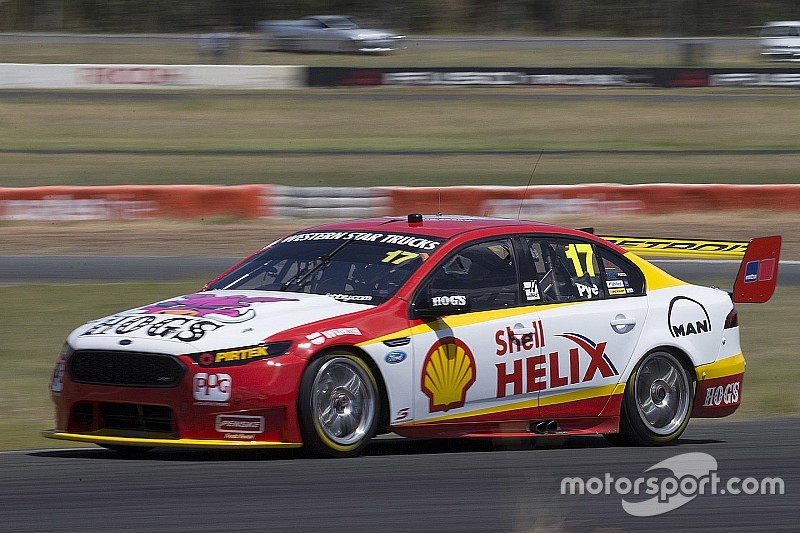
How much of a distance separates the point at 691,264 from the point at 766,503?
12483mm

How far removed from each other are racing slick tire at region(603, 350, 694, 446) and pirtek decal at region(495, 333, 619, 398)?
201 millimetres

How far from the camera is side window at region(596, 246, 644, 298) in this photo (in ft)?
24.3

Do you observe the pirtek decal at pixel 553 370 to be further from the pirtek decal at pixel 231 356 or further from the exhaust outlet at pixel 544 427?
the pirtek decal at pixel 231 356

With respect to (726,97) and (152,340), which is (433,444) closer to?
(152,340)

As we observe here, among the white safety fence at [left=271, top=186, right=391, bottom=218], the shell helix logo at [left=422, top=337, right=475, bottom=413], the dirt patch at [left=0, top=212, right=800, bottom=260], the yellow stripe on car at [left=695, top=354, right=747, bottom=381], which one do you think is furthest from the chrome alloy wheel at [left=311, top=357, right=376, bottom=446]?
the white safety fence at [left=271, top=186, right=391, bottom=218]

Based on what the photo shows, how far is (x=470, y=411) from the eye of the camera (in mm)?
6645

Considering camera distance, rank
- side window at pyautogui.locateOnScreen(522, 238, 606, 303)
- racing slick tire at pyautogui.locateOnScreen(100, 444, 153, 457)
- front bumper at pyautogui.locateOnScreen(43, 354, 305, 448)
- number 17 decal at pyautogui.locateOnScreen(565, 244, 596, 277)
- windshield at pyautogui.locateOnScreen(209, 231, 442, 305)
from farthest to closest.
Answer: number 17 decal at pyautogui.locateOnScreen(565, 244, 596, 277), side window at pyautogui.locateOnScreen(522, 238, 606, 303), windshield at pyautogui.locateOnScreen(209, 231, 442, 305), racing slick tire at pyautogui.locateOnScreen(100, 444, 153, 457), front bumper at pyautogui.locateOnScreen(43, 354, 305, 448)

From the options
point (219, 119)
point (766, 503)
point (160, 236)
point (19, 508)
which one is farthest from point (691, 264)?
point (219, 119)

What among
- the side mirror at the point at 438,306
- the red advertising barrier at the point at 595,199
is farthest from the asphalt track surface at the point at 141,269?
the side mirror at the point at 438,306

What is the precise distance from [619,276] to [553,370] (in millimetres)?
858

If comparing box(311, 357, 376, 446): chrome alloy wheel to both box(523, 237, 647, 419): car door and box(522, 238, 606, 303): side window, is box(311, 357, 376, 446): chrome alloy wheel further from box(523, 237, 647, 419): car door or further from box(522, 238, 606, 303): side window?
box(522, 238, 606, 303): side window

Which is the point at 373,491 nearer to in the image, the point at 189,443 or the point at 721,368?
the point at 189,443

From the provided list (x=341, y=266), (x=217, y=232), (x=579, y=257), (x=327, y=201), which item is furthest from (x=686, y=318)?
(x=327, y=201)

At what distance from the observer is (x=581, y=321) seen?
7070 mm
